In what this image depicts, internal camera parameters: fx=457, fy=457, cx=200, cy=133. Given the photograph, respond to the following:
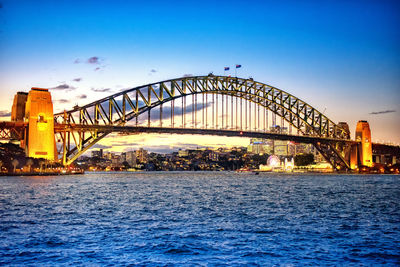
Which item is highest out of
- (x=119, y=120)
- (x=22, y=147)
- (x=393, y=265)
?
(x=119, y=120)

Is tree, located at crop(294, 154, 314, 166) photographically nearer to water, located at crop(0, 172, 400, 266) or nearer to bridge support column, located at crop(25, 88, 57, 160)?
bridge support column, located at crop(25, 88, 57, 160)

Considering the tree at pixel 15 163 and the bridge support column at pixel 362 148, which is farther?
the bridge support column at pixel 362 148

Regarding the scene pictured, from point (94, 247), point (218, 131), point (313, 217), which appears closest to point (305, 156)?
point (218, 131)

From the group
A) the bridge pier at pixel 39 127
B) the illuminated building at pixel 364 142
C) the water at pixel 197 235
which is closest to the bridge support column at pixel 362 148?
the illuminated building at pixel 364 142

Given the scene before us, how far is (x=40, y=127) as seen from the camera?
77938 mm

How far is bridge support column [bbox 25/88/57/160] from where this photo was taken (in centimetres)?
7694

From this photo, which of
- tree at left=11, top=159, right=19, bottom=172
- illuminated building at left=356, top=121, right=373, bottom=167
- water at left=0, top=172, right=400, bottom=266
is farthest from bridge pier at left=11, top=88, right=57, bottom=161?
illuminated building at left=356, top=121, right=373, bottom=167

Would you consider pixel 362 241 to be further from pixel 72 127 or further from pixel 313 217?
pixel 72 127

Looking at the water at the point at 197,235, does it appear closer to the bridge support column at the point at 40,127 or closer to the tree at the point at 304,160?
the bridge support column at the point at 40,127

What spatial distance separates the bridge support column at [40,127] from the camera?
252 feet

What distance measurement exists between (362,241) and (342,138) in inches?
4404

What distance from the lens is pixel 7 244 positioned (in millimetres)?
15891

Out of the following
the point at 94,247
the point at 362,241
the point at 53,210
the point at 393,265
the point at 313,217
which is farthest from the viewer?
the point at 53,210

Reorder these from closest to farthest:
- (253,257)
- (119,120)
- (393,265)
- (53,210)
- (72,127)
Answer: (393,265) → (253,257) → (53,210) → (72,127) → (119,120)
